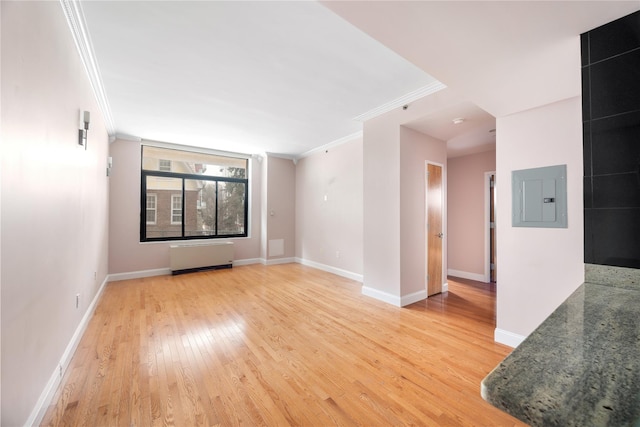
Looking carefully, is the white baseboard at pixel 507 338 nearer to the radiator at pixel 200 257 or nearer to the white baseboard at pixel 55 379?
the white baseboard at pixel 55 379

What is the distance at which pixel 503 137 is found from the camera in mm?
2453

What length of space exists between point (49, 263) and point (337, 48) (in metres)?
2.69

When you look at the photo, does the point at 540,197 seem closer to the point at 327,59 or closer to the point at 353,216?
the point at 327,59

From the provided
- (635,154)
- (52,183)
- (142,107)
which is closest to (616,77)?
(635,154)

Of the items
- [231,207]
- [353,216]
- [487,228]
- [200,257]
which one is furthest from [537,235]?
[231,207]

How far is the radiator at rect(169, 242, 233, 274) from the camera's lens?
506 cm

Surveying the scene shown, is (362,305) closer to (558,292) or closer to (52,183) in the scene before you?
(558,292)

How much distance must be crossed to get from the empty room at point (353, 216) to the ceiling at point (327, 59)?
0.02 m

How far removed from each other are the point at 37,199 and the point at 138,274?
4.02m

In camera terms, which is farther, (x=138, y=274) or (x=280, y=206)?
(x=280, y=206)

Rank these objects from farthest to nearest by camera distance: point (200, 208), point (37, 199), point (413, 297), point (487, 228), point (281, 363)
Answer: point (200, 208) < point (487, 228) < point (413, 297) < point (281, 363) < point (37, 199)

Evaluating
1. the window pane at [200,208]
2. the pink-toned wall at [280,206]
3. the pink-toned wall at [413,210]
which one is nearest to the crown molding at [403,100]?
the pink-toned wall at [413,210]

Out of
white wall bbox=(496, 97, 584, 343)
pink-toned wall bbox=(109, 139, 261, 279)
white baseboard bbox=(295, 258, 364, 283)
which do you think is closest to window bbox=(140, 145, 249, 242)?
pink-toned wall bbox=(109, 139, 261, 279)

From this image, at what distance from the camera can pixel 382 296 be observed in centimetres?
Result: 360
